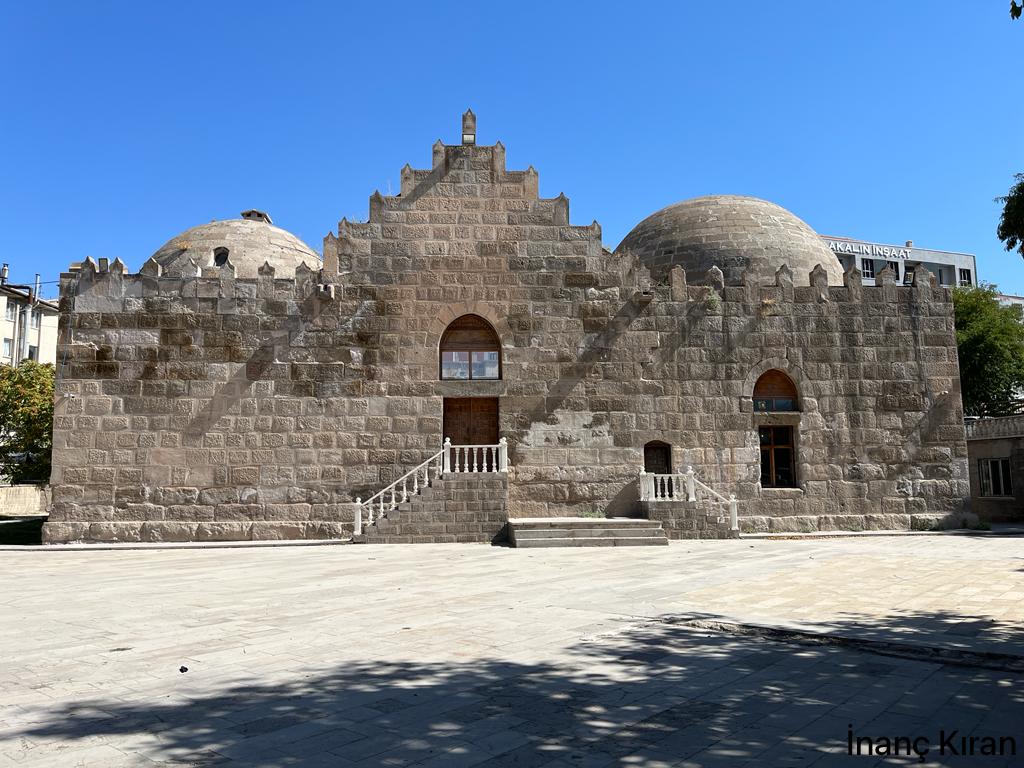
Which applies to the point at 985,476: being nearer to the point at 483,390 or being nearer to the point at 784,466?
the point at 784,466

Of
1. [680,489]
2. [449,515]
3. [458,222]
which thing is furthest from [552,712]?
[458,222]

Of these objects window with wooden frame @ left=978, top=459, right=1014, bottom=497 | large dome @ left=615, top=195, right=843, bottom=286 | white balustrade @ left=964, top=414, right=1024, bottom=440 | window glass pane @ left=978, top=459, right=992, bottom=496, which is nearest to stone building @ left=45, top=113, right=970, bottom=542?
large dome @ left=615, top=195, right=843, bottom=286

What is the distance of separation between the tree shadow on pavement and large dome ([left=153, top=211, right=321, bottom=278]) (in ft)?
55.8

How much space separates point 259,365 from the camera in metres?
16.9

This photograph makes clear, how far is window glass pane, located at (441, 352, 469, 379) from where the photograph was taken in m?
17.6

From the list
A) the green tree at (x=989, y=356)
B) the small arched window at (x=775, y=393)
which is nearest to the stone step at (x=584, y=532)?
the small arched window at (x=775, y=393)

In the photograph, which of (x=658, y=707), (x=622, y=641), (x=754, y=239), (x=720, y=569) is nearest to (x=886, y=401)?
(x=754, y=239)

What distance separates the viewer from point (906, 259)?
63594mm

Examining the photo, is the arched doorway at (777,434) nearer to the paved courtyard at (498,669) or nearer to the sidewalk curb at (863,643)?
the paved courtyard at (498,669)

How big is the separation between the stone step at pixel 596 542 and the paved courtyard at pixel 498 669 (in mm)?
4170

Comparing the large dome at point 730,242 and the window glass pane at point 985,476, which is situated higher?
the large dome at point 730,242

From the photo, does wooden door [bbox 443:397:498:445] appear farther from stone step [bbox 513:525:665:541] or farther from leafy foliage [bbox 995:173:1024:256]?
leafy foliage [bbox 995:173:1024:256]

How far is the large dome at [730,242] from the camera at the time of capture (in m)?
20.7

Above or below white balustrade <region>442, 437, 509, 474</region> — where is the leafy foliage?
above
